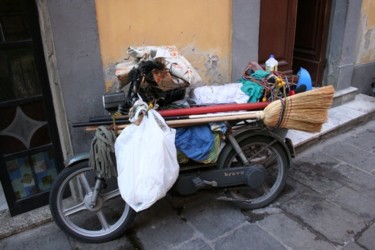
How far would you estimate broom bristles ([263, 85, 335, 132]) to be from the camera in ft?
9.68

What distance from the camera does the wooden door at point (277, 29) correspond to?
455cm

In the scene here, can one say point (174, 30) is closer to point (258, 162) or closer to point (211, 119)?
point (211, 119)

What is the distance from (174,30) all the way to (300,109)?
4.89ft

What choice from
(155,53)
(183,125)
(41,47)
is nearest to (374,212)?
(183,125)

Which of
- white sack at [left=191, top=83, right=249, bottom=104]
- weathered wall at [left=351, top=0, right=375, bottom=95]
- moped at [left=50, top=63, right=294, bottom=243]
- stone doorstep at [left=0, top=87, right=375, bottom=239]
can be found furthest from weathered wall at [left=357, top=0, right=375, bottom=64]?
white sack at [left=191, top=83, right=249, bottom=104]

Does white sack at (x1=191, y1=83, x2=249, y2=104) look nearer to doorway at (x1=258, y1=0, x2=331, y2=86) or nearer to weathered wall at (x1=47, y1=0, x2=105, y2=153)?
weathered wall at (x1=47, y1=0, x2=105, y2=153)

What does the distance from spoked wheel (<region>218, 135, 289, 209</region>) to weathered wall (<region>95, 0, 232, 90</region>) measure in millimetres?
1060

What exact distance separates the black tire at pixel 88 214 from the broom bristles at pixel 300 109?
1.48m

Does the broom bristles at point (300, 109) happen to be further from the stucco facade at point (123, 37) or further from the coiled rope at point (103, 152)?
the coiled rope at point (103, 152)

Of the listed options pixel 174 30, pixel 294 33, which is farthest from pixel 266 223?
pixel 294 33

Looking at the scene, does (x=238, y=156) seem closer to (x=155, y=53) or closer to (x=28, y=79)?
(x=155, y=53)

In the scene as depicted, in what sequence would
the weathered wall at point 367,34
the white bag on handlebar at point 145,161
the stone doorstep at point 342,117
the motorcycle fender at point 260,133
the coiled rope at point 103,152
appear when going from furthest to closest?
the weathered wall at point 367,34 → the stone doorstep at point 342,117 → the motorcycle fender at point 260,133 → the coiled rope at point 103,152 → the white bag on handlebar at point 145,161

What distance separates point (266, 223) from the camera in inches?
126

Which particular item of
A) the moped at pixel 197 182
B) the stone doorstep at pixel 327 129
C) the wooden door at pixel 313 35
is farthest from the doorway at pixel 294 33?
the moped at pixel 197 182
